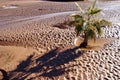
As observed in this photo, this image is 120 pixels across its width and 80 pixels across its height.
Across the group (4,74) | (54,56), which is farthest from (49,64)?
(4,74)

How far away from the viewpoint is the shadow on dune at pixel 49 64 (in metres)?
10.2

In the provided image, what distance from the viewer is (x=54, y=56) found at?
11.5 metres

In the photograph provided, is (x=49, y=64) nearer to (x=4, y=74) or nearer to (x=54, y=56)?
(x=54, y=56)

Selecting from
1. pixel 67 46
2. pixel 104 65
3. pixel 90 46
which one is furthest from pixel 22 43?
pixel 104 65

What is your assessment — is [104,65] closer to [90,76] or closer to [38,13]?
[90,76]

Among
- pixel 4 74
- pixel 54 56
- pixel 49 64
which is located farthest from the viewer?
pixel 54 56

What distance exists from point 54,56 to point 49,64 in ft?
2.39

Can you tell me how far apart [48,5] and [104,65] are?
14.6m

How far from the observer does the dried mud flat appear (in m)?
10.1

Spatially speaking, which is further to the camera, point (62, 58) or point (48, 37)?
point (48, 37)

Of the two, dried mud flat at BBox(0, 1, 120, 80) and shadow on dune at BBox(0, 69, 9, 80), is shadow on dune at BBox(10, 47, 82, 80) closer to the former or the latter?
dried mud flat at BBox(0, 1, 120, 80)

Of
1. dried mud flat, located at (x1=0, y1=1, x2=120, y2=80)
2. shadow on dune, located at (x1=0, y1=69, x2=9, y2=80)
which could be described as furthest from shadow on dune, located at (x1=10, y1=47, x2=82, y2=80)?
shadow on dune, located at (x1=0, y1=69, x2=9, y2=80)

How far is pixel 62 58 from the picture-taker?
1120cm

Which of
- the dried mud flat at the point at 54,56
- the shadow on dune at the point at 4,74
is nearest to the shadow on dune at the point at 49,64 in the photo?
the dried mud flat at the point at 54,56
